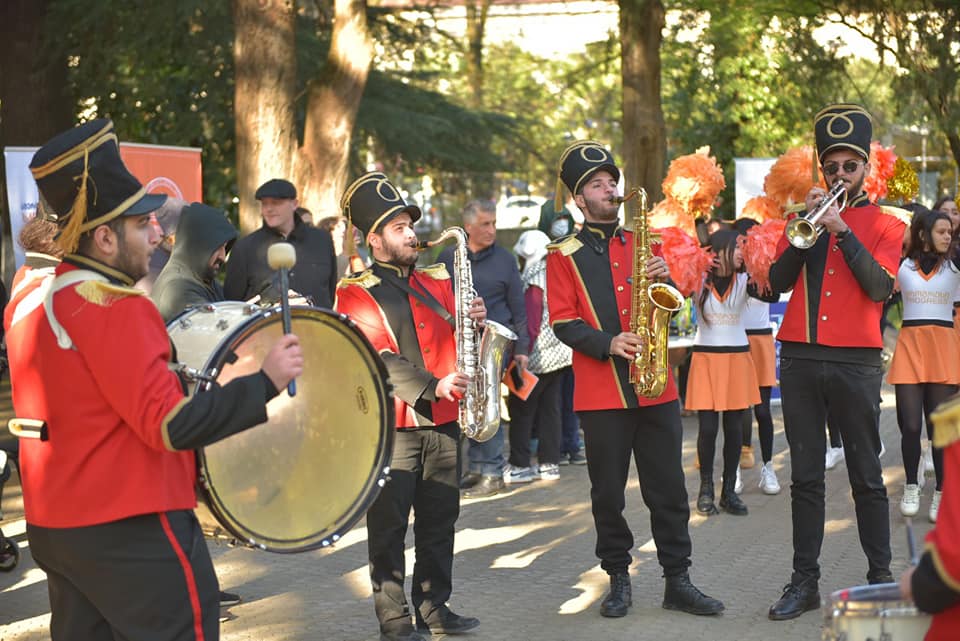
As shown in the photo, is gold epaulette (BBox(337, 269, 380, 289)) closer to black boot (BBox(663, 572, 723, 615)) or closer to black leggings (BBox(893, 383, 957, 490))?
black boot (BBox(663, 572, 723, 615))

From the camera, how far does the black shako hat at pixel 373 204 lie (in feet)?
20.5

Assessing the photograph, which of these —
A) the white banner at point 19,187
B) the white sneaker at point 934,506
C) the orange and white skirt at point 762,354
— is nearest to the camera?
the white sneaker at point 934,506

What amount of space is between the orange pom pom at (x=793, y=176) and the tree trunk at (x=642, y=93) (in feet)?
32.0

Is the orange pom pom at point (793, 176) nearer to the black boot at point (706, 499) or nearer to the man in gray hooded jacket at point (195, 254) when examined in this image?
the black boot at point (706, 499)

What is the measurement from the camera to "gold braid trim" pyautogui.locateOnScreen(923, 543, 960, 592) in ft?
9.73

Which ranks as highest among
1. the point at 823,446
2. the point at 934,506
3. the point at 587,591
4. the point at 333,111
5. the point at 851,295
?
the point at 333,111

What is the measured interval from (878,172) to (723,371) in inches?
118

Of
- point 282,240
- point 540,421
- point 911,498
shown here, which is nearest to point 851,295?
point 911,498

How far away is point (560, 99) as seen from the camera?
123ft

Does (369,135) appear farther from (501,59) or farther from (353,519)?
(501,59)

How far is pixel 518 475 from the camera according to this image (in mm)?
10805

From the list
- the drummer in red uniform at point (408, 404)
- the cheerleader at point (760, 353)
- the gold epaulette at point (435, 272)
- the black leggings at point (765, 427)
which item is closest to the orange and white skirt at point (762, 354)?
the cheerleader at point (760, 353)

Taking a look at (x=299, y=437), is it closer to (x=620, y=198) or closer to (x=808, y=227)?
(x=620, y=198)

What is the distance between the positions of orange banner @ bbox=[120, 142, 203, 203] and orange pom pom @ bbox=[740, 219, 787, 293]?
21.1 feet
